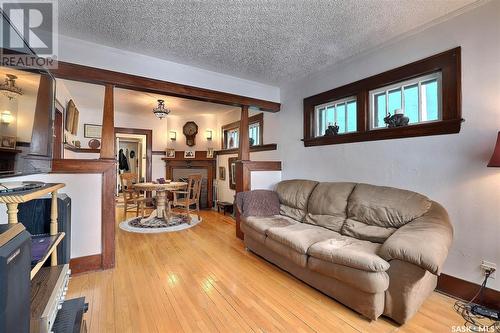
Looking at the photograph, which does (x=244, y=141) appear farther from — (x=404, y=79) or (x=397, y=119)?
(x=404, y=79)

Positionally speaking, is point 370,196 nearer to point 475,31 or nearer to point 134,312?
point 475,31

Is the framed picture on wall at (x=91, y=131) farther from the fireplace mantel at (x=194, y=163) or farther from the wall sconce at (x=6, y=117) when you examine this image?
the wall sconce at (x=6, y=117)

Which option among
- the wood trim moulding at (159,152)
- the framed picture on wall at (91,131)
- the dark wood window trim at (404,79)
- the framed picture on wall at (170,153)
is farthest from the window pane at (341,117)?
the framed picture on wall at (91,131)

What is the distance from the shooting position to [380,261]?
1.64 m

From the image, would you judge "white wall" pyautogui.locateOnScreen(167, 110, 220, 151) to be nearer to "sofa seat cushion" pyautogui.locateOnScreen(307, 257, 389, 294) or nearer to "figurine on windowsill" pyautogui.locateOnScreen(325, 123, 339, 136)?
"figurine on windowsill" pyautogui.locateOnScreen(325, 123, 339, 136)

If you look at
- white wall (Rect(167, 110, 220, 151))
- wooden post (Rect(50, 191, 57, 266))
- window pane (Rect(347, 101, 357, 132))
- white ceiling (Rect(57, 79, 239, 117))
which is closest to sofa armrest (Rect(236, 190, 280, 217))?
window pane (Rect(347, 101, 357, 132))

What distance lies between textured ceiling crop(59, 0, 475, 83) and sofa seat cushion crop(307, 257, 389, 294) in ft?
7.21

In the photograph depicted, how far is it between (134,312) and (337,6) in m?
A: 3.05

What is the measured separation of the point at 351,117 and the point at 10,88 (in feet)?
10.6

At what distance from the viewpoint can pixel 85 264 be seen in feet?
7.99

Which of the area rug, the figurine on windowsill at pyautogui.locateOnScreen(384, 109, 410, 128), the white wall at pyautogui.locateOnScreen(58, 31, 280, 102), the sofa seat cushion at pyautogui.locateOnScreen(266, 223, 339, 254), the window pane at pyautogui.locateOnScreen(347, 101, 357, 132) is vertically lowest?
the area rug

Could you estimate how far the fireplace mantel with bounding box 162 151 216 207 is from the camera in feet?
19.5

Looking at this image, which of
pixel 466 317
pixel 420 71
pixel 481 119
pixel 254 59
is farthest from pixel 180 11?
pixel 466 317

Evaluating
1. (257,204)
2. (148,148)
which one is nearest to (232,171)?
(257,204)
